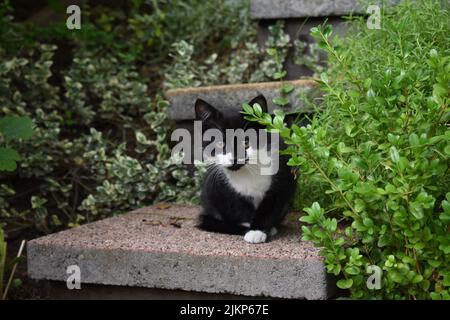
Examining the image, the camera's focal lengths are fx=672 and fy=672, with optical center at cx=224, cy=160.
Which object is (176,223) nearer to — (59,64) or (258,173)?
(258,173)

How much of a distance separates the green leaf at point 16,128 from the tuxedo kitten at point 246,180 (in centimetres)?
67

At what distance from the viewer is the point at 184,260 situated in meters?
2.18

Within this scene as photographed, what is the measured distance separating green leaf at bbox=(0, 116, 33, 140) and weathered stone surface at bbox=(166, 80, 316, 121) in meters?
0.70

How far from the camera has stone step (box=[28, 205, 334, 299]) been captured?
203cm

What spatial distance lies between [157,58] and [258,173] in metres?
1.66

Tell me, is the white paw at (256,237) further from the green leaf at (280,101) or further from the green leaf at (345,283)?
the green leaf at (280,101)

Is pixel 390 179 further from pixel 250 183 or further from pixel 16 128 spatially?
pixel 16 128

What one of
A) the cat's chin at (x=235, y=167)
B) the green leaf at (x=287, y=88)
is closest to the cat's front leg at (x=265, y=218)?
the cat's chin at (x=235, y=167)

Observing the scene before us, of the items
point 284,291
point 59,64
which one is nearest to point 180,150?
point 59,64

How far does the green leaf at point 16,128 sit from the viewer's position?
8.33ft

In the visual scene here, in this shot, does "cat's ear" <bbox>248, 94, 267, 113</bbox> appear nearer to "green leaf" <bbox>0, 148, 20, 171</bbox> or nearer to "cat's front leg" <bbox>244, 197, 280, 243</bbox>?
"cat's front leg" <bbox>244, 197, 280, 243</bbox>

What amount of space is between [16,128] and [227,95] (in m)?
0.89

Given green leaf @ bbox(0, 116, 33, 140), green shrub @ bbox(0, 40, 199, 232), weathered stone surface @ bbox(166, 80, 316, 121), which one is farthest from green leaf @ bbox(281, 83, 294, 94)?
green leaf @ bbox(0, 116, 33, 140)

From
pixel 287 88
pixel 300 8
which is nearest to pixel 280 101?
pixel 287 88
